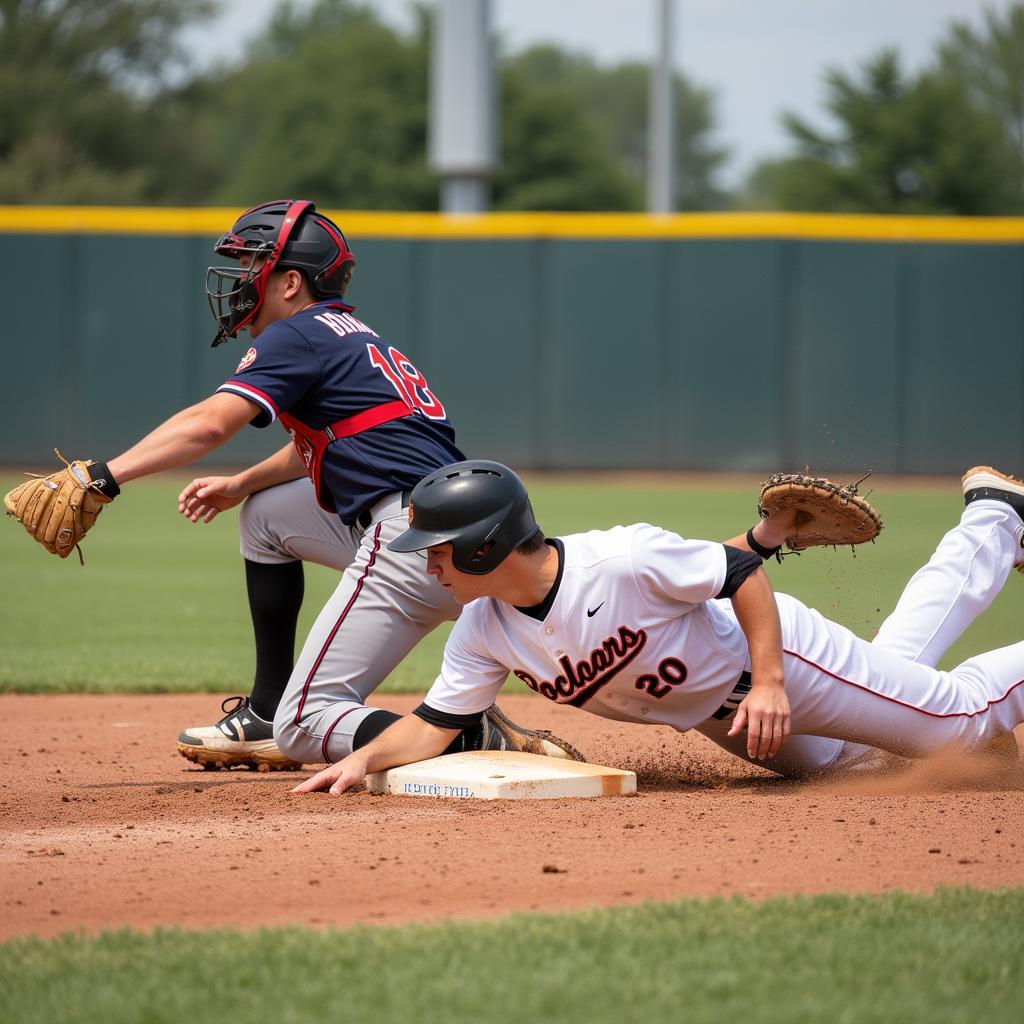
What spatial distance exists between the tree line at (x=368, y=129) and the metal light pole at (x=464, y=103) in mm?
20835

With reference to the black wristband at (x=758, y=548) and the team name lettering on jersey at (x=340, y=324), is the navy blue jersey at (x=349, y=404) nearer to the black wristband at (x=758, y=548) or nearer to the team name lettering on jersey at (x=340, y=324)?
the team name lettering on jersey at (x=340, y=324)

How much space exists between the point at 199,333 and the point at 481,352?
3005mm

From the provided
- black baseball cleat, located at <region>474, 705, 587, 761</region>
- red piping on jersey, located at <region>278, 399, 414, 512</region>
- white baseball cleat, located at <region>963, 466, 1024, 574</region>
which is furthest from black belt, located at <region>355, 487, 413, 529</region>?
white baseball cleat, located at <region>963, 466, 1024, 574</region>

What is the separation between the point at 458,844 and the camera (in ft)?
11.0

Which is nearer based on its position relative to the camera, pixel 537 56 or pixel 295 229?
pixel 295 229

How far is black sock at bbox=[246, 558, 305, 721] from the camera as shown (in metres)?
4.51

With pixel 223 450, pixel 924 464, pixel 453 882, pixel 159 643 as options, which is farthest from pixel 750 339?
pixel 453 882

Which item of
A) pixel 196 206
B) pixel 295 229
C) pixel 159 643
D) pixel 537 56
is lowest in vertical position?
pixel 159 643

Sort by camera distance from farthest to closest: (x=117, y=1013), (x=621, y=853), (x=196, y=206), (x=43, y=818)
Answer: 1. (x=196, y=206)
2. (x=43, y=818)
3. (x=621, y=853)
4. (x=117, y=1013)

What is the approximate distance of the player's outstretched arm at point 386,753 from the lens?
3.87 m

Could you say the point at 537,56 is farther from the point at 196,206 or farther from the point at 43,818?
the point at 43,818

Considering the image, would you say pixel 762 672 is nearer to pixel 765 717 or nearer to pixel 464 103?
pixel 765 717

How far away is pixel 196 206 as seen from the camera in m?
44.3

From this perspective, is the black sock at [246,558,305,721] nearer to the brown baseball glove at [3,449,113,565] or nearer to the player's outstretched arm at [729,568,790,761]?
the brown baseball glove at [3,449,113,565]
